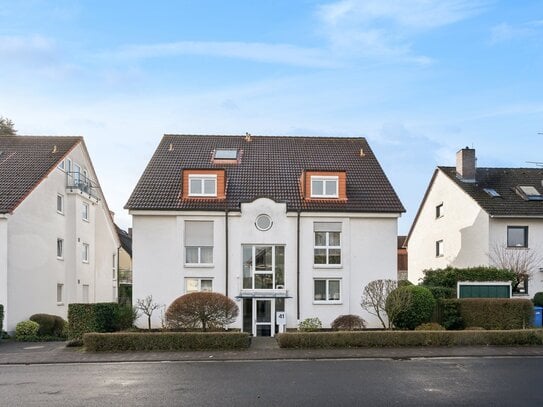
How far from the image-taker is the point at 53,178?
2991 cm

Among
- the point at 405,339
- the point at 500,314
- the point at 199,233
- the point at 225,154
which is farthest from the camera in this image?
the point at 225,154

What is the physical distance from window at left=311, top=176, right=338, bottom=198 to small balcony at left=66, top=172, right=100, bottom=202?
1322 centimetres

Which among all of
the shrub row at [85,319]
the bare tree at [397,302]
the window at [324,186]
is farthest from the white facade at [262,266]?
the shrub row at [85,319]

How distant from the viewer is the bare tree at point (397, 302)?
21.8 meters

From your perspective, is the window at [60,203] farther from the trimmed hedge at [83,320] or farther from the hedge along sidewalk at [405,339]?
the hedge along sidewalk at [405,339]

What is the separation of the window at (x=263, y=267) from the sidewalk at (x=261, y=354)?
5999mm

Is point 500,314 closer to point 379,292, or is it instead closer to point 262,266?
point 379,292

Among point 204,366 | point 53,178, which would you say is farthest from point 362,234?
point 53,178

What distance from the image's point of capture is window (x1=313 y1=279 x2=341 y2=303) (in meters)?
25.6

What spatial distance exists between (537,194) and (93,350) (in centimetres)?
2557

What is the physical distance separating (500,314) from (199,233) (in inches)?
481

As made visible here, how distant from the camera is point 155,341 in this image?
18.8 metres

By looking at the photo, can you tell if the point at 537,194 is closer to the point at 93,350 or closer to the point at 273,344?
the point at 273,344

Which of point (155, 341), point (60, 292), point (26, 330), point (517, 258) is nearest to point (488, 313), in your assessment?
point (517, 258)
